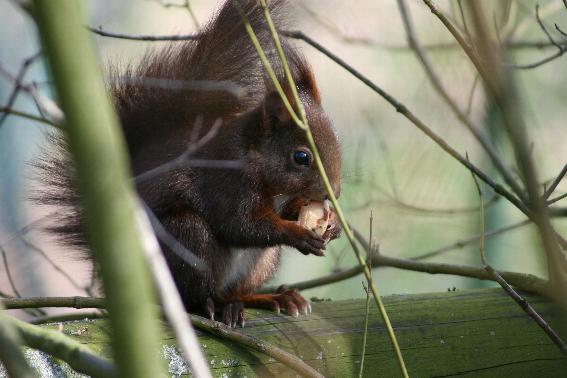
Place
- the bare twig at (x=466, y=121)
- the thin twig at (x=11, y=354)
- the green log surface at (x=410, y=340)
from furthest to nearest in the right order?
1. the green log surface at (x=410, y=340)
2. the bare twig at (x=466, y=121)
3. the thin twig at (x=11, y=354)

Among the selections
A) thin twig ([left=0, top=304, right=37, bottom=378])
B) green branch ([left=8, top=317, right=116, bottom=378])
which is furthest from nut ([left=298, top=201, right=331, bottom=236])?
thin twig ([left=0, top=304, right=37, bottom=378])

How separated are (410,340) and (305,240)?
45cm

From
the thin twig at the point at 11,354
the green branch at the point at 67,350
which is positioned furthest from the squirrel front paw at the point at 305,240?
the thin twig at the point at 11,354

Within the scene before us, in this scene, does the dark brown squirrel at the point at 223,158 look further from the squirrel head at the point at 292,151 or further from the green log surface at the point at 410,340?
the green log surface at the point at 410,340

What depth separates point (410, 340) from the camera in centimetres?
162

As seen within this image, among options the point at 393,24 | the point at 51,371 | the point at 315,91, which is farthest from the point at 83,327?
the point at 393,24

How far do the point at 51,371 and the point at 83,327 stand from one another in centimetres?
15

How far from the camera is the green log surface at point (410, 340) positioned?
1.48 m

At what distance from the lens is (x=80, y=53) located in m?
0.48

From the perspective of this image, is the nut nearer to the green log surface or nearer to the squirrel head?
the squirrel head

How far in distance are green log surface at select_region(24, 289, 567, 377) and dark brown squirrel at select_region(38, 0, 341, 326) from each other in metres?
0.27

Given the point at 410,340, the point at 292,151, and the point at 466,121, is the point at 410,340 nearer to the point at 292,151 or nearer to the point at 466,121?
the point at 466,121

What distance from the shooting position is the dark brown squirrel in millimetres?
1992

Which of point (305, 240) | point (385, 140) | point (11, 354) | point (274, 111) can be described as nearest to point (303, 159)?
point (274, 111)
